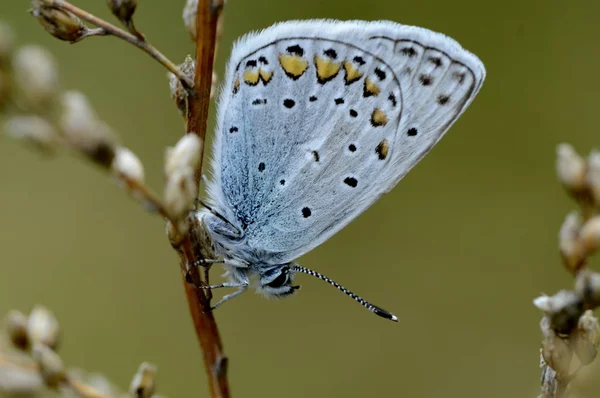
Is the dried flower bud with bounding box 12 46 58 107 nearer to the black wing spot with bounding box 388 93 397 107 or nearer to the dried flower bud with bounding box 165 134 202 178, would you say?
the dried flower bud with bounding box 165 134 202 178

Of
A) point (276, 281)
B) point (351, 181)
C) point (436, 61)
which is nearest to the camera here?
point (436, 61)

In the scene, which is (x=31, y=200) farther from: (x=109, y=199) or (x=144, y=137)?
(x=144, y=137)

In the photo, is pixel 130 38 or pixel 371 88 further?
pixel 371 88

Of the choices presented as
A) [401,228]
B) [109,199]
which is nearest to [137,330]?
[109,199]

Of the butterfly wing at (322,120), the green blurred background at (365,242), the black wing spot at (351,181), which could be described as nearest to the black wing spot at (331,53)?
the butterfly wing at (322,120)

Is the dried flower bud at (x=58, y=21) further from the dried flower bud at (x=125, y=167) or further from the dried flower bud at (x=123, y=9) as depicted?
the dried flower bud at (x=125, y=167)

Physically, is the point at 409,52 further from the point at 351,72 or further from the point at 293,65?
the point at 293,65

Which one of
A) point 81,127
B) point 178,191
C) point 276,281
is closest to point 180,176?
point 178,191
